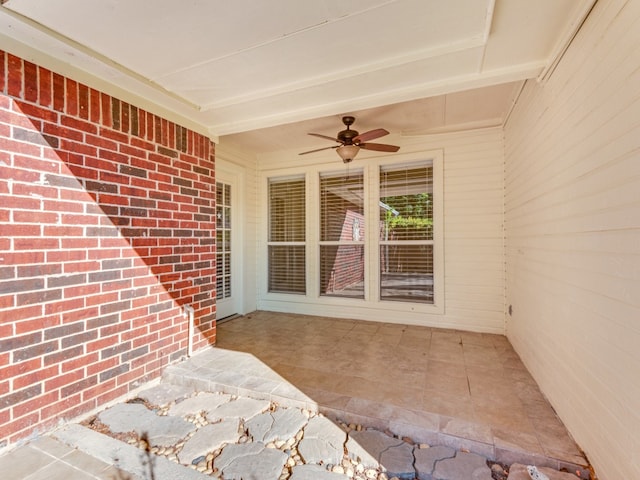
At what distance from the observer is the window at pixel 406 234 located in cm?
424

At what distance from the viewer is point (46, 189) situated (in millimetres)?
1943

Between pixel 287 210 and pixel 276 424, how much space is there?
140 inches

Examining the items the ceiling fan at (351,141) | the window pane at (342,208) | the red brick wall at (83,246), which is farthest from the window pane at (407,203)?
the red brick wall at (83,246)

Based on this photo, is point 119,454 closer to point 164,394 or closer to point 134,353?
point 164,394

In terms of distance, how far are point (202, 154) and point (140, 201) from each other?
0.93 metres

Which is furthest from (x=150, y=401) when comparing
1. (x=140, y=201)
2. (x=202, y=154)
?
(x=202, y=154)

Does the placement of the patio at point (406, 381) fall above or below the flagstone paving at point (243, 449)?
above

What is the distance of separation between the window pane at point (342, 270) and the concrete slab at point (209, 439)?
2820 mm

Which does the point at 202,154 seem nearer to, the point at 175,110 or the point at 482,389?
the point at 175,110

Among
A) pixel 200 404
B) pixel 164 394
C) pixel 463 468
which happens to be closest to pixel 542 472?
pixel 463 468

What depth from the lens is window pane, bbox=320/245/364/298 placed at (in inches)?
182

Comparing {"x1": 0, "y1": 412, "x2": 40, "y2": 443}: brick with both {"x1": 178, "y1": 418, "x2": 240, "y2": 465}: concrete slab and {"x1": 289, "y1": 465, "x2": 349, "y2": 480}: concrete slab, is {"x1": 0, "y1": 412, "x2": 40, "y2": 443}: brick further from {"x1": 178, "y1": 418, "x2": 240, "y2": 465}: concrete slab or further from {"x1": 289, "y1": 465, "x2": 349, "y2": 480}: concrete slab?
{"x1": 289, "y1": 465, "x2": 349, "y2": 480}: concrete slab

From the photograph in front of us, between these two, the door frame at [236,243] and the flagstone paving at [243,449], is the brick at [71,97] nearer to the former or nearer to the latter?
the flagstone paving at [243,449]

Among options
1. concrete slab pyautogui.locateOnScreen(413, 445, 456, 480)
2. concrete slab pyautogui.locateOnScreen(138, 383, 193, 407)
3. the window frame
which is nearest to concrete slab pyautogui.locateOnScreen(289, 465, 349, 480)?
concrete slab pyautogui.locateOnScreen(413, 445, 456, 480)
